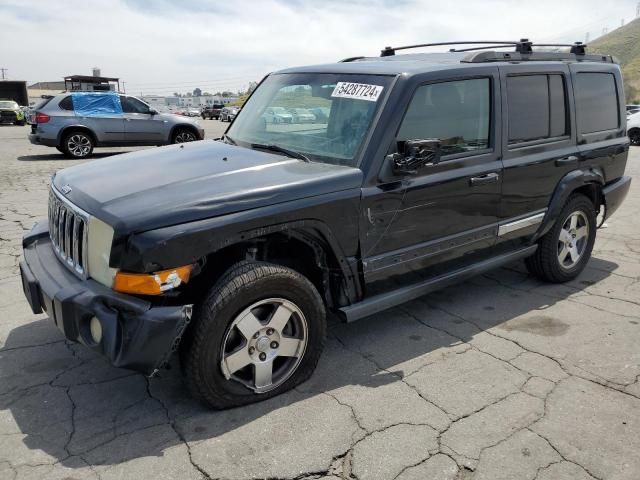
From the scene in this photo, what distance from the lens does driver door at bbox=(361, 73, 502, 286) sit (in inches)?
128

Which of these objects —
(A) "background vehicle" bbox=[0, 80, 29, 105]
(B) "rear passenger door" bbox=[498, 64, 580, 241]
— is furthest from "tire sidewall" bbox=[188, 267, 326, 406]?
(A) "background vehicle" bbox=[0, 80, 29, 105]

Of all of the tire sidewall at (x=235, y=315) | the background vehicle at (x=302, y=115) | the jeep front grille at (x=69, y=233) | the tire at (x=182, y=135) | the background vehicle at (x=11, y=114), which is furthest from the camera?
the background vehicle at (x=11, y=114)

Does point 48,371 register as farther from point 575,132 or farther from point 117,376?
point 575,132

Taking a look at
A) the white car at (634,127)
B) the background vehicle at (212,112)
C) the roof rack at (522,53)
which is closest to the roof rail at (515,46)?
the roof rack at (522,53)

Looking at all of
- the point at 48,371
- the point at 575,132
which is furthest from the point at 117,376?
the point at 575,132

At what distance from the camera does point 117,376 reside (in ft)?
10.5

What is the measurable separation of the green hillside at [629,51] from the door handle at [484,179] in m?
65.8

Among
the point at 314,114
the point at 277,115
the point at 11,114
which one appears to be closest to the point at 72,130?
the point at 277,115

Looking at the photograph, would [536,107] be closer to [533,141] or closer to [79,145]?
[533,141]

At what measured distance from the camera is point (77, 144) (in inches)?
522

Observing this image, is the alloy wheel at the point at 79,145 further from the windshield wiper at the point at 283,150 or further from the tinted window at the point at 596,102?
the tinted window at the point at 596,102

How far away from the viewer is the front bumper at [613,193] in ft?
16.2

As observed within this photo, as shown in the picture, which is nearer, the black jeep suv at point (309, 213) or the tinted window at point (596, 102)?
the black jeep suv at point (309, 213)

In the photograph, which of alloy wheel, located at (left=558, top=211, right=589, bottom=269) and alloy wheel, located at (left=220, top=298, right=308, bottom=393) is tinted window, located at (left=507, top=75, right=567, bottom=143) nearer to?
alloy wheel, located at (left=558, top=211, right=589, bottom=269)
